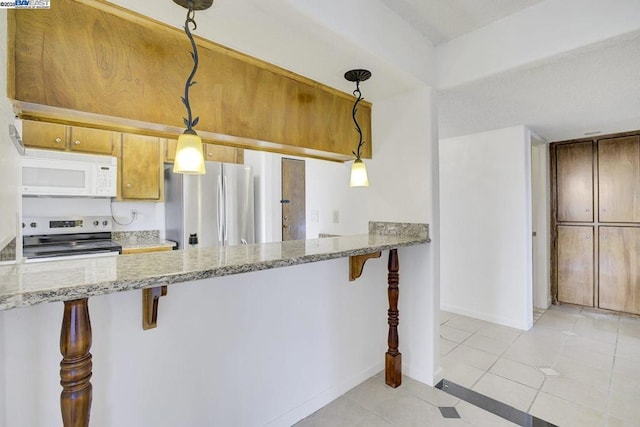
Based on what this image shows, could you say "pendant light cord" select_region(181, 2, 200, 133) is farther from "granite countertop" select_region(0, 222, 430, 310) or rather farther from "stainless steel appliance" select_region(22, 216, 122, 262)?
"stainless steel appliance" select_region(22, 216, 122, 262)

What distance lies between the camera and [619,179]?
3.61 m

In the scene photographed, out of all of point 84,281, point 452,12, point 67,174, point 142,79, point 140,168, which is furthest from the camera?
point 140,168

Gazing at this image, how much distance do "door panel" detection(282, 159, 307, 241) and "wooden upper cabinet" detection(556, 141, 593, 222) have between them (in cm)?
338

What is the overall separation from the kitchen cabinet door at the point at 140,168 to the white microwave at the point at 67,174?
0.12 meters

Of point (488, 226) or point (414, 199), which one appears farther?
point (488, 226)

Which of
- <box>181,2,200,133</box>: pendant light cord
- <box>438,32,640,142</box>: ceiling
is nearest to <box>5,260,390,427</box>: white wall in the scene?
<box>181,2,200,133</box>: pendant light cord

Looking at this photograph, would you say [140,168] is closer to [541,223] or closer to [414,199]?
[414,199]

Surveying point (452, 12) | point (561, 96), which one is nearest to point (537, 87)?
point (561, 96)

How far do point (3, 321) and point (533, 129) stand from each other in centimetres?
428

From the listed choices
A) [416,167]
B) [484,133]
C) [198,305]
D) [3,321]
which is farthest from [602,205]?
[3,321]

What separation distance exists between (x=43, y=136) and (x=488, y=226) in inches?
171

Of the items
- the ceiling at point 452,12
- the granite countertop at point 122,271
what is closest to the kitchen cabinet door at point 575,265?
the ceiling at point 452,12

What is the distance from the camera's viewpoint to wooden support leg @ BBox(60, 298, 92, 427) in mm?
928

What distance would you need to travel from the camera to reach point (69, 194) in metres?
2.64
